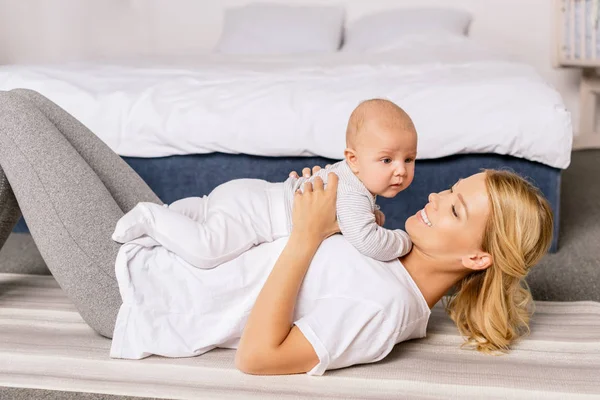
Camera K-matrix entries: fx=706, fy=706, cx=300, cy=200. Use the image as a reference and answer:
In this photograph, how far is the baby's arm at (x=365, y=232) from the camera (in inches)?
52.2

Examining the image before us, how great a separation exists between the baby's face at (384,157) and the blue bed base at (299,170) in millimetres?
949

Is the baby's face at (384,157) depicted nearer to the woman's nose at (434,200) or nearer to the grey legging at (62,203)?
the woman's nose at (434,200)

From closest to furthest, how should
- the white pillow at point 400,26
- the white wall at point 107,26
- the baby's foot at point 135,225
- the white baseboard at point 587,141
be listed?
the baby's foot at point 135,225 → the white pillow at point 400,26 → the white baseboard at point 587,141 → the white wall at point 107,26

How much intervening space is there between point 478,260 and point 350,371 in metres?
0.33

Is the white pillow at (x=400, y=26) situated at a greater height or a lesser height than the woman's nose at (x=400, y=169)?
greater

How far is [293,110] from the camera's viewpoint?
2303 mm

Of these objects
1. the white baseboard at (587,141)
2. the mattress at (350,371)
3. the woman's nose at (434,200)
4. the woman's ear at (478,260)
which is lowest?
the white baseboard at (587,141)

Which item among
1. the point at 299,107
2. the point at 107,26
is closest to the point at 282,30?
the point at 107,26

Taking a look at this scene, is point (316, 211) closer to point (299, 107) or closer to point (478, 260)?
point (478, 260)

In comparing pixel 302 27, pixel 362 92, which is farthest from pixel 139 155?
pixel 302 27

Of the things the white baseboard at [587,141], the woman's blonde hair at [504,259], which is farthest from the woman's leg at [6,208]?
the white baseboard at [587,141]

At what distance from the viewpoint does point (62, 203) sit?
4.89ft

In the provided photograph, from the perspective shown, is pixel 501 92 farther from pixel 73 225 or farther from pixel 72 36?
pixel 72 36

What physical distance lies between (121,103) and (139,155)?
0.19 m
